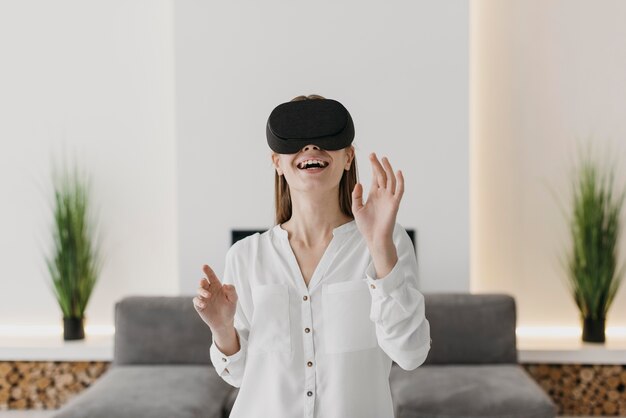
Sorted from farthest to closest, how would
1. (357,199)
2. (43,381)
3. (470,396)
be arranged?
(43,381) → (470,396) → (357,199)

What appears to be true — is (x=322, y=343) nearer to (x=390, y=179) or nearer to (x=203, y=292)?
(x=203, y=292)

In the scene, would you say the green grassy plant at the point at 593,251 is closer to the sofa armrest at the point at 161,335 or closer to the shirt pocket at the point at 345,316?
the sofa armrest at the point at 161,335

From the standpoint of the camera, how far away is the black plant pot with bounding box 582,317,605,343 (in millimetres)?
4102

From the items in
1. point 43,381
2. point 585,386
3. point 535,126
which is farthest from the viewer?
point 535,126

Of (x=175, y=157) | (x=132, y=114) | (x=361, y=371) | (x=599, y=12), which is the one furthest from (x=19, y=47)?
(x=361, y=371)

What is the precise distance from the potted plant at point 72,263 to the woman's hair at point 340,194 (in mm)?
2730

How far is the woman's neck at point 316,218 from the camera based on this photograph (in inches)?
70.7

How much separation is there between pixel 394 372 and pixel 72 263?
1900 millimetres

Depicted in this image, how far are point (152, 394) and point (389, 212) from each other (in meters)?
2.16

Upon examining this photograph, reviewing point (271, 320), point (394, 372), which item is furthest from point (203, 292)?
point (394, 372)

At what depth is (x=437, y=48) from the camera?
14.2 feet

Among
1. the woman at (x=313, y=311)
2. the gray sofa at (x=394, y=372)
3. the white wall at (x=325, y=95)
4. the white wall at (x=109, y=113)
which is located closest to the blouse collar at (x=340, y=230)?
the woman at (x=313, y=311)

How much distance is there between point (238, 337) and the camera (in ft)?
5.91

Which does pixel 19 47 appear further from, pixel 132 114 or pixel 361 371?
pixel 361 371
